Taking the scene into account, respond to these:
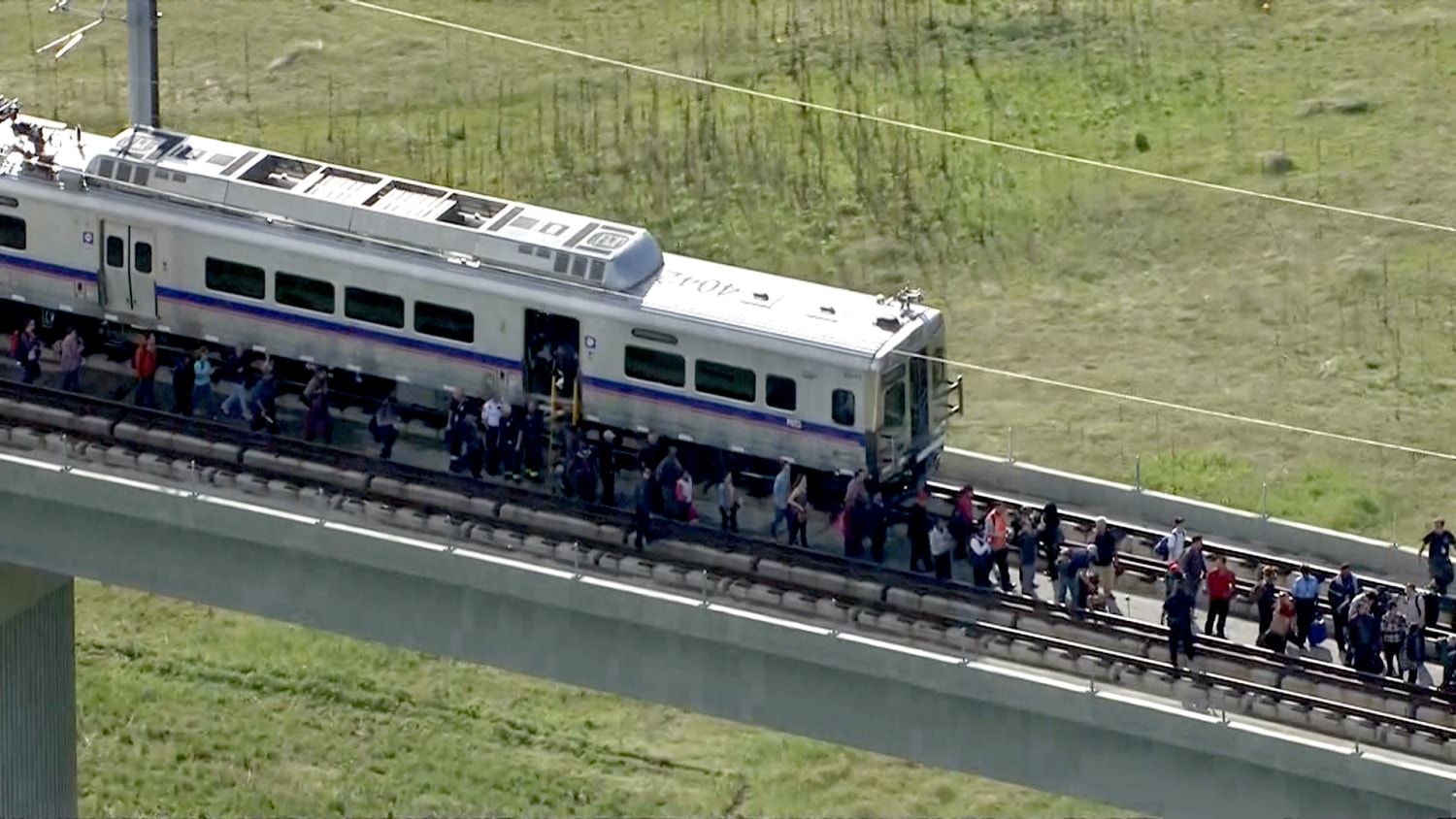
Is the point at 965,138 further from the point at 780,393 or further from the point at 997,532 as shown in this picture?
the point at 997,532

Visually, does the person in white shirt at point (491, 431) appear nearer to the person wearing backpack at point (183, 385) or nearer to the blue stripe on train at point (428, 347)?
the blue stripe on train at point (428, 347)

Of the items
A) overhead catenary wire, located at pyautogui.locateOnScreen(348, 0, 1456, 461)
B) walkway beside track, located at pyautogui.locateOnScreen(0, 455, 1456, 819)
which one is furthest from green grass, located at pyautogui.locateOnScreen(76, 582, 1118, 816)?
walkway beside track, located at pyautogui.locateOnScreen(0, 455, 1456, 819)

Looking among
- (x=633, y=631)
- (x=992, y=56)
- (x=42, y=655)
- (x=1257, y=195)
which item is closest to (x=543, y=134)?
(x=992, y=56)

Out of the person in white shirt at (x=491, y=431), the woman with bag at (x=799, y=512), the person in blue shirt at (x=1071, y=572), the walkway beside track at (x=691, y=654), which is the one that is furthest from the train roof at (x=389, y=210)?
the person in blue shirt at (x=1071, y=572)

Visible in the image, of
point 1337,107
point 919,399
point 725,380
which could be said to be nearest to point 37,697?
point 725,380

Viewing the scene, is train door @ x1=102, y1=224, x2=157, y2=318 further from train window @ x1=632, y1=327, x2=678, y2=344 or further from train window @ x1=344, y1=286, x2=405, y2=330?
train window @ x1=632, y1=327, x2=678, y2=344

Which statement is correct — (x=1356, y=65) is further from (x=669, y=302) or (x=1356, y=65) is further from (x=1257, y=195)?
(x=669, y=302)
